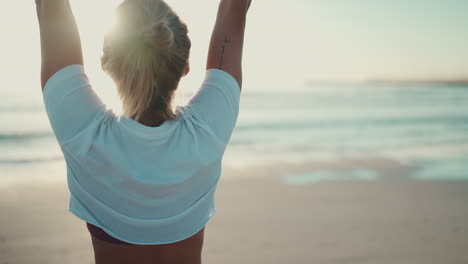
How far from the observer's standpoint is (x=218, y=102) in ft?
3.94

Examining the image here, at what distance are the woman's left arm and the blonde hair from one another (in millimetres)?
96

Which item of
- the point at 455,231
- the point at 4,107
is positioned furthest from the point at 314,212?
the point at 4,107

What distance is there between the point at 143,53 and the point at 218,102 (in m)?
0.25

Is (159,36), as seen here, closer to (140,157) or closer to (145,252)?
(140,157)

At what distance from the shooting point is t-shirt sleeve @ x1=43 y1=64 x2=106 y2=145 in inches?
42.1

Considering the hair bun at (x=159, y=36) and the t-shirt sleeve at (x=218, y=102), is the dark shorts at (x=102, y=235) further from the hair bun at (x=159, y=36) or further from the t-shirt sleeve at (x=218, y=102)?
the hair bun at (x=159, y=36)

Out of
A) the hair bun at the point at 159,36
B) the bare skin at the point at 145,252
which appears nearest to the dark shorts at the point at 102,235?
the bare skin at the point at 145,252

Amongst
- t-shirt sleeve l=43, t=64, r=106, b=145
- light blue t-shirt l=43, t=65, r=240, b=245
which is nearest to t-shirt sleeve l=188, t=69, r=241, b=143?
light blue t-shirt l=43, t=65, r=240, b=245

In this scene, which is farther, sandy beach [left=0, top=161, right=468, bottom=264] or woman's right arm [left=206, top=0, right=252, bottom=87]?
sandy beach [left=0, top=161, right=468, bottom=264]

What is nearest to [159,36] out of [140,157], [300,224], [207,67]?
[207,67]

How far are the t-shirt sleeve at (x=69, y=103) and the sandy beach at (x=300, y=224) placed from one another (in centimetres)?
359

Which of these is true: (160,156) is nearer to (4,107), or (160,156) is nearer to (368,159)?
(368,159)

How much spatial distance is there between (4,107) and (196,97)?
69.6 feet

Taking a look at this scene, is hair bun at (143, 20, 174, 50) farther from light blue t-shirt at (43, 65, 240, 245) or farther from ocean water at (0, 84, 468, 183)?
ocean water at (0, 84, 468, 183)
